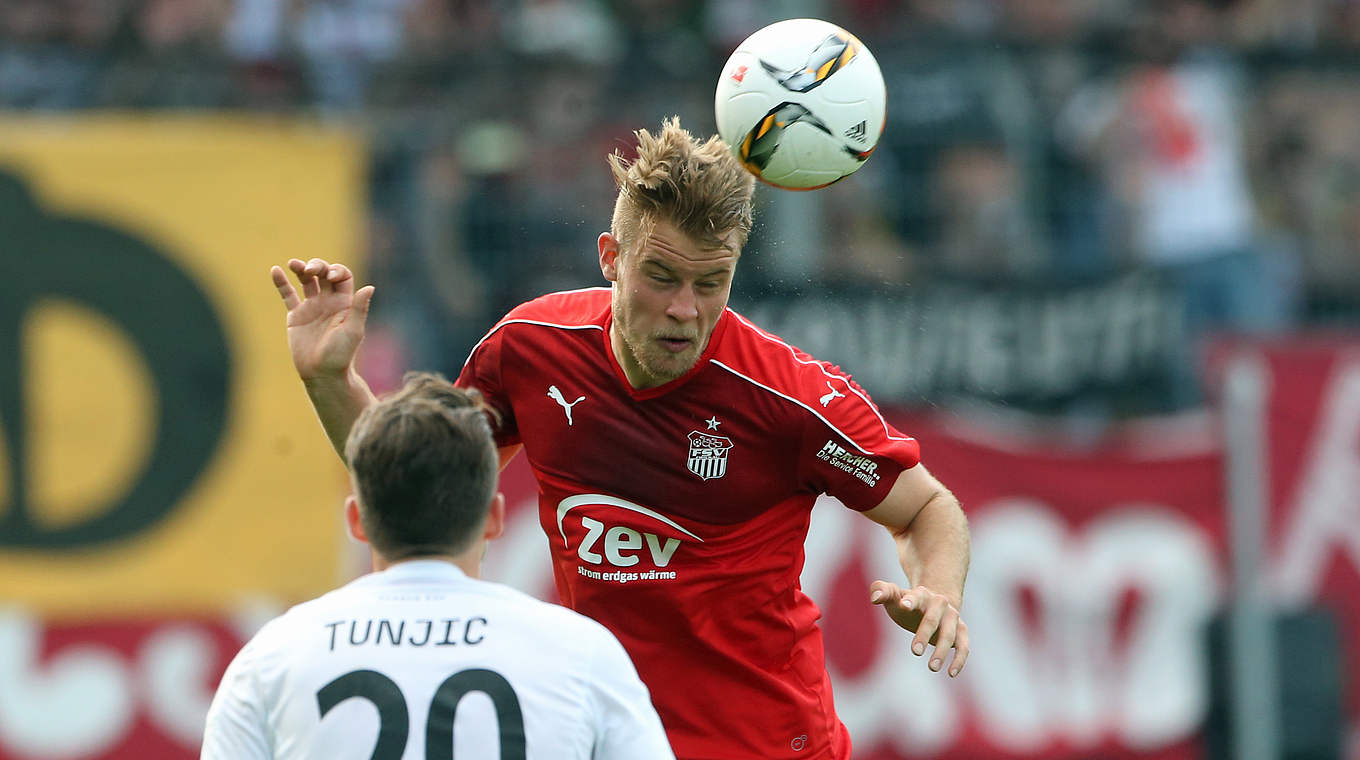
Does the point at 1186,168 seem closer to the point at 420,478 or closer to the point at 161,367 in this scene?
the point at 161,367

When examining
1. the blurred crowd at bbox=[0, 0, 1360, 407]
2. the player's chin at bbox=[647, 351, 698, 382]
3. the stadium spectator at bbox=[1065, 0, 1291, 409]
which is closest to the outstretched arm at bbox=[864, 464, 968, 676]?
the player's chin at bbox=[647, 351, 698, 382]

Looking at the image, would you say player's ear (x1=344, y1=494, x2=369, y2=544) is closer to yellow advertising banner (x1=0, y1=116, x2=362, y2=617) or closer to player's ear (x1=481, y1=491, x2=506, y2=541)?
player's ear (x1=481, y1=491, x2=506, y2=541)

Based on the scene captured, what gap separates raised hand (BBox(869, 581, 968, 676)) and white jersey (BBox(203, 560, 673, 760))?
0.96 meters

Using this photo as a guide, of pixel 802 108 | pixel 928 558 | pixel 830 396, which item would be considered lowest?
pixel 928 558

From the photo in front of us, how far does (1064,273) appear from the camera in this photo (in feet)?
34.4

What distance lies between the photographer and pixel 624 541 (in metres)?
5.50

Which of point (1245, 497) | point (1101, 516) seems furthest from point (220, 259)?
point (1245, 497)

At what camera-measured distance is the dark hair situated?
409 centimetres

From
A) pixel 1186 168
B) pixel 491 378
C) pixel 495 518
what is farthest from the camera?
pixel 1186 168

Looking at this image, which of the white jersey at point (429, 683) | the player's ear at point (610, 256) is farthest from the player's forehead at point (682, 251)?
the white jersey at point (429, 683)

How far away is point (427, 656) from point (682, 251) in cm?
172

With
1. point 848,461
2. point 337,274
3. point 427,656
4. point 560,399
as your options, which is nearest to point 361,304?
point 337,274

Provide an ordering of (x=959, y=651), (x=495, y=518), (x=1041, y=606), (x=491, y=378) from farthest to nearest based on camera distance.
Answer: (x=1041, y=606) < (x=491, y=378) < (x=959, y=651) < (x=495, y=518)

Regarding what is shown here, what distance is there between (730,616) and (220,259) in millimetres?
5565
